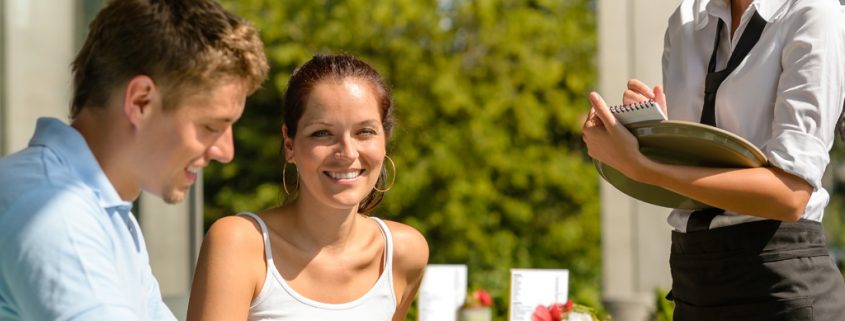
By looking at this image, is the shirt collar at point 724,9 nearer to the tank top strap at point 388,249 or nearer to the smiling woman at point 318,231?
the smiling woman at point 318,231

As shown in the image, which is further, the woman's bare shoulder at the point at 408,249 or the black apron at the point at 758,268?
the woman's bare shoulder at the point at 408,249

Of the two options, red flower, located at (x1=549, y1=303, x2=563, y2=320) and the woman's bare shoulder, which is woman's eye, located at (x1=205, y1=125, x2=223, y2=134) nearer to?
the woman's bare shoulder

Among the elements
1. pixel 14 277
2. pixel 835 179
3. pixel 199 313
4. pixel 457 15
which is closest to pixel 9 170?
pixel 14 277

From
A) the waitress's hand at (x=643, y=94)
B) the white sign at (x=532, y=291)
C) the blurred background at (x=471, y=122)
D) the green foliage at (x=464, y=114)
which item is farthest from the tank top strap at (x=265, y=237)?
the green foliage at (x=464, y=114)

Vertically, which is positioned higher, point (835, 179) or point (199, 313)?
point (835, 179)

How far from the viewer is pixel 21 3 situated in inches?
167

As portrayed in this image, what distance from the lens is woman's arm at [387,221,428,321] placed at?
250 cm

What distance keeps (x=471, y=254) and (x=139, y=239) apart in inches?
381

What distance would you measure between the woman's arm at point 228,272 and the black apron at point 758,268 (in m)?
0.85

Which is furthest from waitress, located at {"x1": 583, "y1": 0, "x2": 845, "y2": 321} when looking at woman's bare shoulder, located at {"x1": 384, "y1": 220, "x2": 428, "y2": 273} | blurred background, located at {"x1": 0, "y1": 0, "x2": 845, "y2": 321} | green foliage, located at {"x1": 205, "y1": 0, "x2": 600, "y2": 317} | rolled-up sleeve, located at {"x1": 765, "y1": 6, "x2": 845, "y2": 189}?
green foliage, located at {"x1": 205, "y1": 0, "x2": 600, "y2": 317}

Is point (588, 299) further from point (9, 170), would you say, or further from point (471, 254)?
point (471, 254)

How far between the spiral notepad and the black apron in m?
0.14

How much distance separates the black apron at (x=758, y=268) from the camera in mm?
1854

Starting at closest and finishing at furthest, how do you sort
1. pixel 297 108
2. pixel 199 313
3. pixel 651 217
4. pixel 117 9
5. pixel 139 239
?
pixel 117 9 < pixel 139 239 < pixel 199 313 < pixel 297 108 < pixel 651 217
